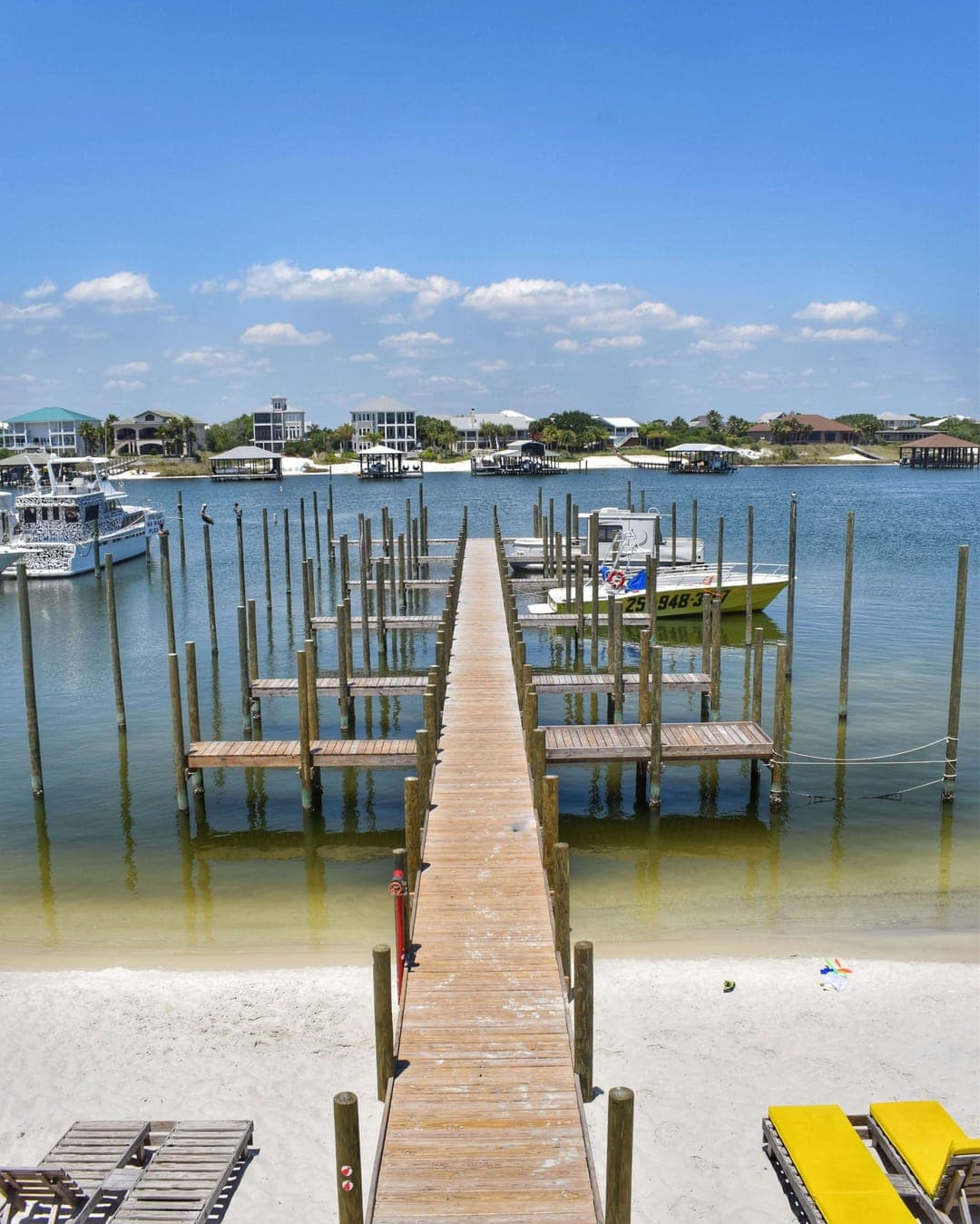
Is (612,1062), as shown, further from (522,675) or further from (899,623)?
(899,623)

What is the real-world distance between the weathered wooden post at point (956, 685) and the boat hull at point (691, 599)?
1551 centimetres

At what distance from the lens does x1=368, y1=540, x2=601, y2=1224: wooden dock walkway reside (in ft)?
23.1

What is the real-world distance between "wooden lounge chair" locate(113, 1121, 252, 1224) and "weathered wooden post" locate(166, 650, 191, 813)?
8522 millimetres

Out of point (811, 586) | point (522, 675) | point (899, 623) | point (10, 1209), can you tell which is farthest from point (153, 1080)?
point (811, 586)

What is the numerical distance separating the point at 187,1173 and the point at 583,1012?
10.9ft

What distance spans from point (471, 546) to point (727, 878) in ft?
98.3

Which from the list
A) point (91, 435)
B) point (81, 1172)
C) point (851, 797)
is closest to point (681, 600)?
point (851, 797)

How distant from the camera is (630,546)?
37.8 meters

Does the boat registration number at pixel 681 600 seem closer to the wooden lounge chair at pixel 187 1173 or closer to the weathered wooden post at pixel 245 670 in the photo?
the weathered wooden post at pixel 245 670

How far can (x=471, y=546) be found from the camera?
44094 millimetres

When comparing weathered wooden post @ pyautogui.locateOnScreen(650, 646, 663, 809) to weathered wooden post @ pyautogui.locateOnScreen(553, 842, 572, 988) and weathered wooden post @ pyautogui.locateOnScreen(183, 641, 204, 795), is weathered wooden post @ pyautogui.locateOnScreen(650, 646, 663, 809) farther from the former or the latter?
weathered wooden post @ pyautogui.locateOnScreen(183, 641, 204, 795)

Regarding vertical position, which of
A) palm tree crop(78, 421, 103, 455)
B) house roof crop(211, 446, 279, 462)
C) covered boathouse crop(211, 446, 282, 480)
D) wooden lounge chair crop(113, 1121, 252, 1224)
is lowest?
wooden lounge chair crop(113, 1121, 252, 1224)

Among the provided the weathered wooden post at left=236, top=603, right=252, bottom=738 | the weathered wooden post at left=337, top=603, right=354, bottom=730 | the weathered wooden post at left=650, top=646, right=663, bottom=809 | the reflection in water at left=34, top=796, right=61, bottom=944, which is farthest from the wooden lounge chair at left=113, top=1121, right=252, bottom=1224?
the weathered wooden post at left=236, top=603, right=252, bottom=738

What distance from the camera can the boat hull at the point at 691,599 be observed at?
3353 centimetres
